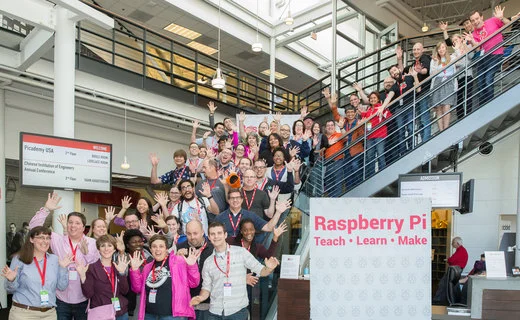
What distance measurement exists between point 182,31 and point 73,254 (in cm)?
1154

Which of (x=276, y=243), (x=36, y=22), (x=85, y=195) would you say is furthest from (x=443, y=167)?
(x=85, y=195)

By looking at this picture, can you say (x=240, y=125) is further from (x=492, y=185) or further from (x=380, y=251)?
(x=492, y=185)

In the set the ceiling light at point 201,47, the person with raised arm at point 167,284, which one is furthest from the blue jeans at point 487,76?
the ceiling light at point 201,47

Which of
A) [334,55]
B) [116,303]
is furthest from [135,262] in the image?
[334,55]

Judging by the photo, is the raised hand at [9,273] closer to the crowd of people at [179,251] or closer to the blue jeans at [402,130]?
the crowd of people at [179,251]

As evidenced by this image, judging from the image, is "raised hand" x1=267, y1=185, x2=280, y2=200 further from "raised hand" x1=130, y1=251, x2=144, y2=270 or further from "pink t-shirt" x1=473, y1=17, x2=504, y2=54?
"pink t-shirt" x1=473, y1=17, x2=504, y2=54

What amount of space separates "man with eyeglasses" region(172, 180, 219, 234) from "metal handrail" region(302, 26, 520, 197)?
160cm

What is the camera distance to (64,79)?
5699 millimetres

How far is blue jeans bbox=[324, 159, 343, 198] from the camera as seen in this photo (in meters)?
6.99

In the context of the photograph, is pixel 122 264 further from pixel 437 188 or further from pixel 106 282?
pixel 437 188

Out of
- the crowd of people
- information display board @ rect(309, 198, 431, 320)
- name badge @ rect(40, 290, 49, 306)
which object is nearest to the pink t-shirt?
the crowd of people

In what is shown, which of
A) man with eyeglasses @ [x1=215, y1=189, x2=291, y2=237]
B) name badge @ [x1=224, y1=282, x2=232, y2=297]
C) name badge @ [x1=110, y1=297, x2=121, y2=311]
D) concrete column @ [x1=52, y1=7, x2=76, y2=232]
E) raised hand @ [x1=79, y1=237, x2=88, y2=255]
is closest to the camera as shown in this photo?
name badge @ [x1=224, y1=282, x2=232, y2=297]

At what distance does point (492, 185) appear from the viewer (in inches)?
402

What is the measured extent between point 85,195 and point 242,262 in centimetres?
1031
